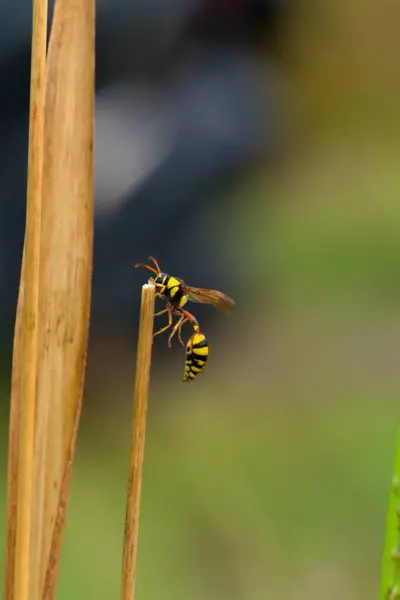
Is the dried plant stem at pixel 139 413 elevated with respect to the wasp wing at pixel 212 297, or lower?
lower

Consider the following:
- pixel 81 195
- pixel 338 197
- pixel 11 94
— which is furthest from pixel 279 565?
pixel 338 197

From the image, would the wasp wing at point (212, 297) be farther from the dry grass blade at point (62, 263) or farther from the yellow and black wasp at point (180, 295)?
the dry grass blade at point (62, 263)

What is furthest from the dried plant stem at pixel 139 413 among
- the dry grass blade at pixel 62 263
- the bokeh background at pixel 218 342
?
the bokeh background at pixel 218 342

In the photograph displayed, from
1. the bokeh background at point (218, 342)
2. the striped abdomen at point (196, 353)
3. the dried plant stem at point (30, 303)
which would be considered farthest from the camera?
the bokeh background at point (218, 342)

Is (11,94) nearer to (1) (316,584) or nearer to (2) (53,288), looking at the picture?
(1) (316,584)

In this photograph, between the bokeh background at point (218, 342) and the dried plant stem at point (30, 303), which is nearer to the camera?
the dried plant stem at point (30, 303)

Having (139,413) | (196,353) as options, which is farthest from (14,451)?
(196,353)

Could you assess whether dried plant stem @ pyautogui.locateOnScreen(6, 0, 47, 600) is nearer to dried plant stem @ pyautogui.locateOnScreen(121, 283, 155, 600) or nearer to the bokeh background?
dried plant stem @ pyautogui.locateOnScreen(121, 283, 155, 600)
